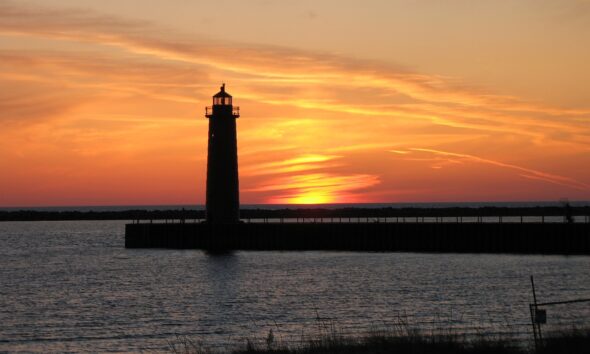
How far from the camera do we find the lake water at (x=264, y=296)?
32.7 meters

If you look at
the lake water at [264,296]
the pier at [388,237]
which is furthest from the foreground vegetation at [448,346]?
the pier at [388,237]

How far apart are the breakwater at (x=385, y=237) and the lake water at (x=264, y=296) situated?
1661 millimetres

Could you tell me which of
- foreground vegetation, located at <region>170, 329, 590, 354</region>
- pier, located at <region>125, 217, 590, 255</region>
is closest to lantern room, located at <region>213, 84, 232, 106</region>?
pier, located at <region>125, 217, 590, 255</region>

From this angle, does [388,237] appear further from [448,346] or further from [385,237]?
[448,346]

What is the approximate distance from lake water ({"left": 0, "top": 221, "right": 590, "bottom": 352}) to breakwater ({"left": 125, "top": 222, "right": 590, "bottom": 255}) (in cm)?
166

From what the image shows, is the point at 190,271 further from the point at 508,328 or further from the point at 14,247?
the point at 14,247

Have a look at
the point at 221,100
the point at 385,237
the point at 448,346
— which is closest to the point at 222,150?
the point at 221,100

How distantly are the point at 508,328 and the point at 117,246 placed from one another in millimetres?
70428

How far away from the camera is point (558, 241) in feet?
215

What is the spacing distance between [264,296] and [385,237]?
96.6 feet

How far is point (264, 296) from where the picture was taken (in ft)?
147

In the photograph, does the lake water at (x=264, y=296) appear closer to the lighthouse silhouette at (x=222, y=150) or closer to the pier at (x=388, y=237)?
the pier at (x=388, y=237)

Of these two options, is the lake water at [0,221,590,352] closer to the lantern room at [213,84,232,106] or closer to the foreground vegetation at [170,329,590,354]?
the foreground vegetation at [170,329,590,354]

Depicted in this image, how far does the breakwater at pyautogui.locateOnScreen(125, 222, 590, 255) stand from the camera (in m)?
66.0
